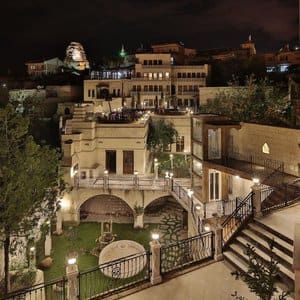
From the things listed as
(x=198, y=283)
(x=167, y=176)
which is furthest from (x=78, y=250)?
(x=198, y=283)

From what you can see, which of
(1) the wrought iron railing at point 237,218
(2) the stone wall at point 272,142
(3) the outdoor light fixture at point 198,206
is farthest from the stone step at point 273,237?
(3) the outdoor light fixture at point 198,206

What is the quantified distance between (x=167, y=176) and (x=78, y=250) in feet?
25.0

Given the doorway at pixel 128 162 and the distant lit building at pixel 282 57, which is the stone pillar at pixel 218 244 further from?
the distant lit building at pixel 282 57

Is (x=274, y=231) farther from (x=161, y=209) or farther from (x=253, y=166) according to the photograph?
(x=161, y=209)

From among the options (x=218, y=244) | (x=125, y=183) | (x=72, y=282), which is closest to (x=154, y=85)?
(x=125, y=183)

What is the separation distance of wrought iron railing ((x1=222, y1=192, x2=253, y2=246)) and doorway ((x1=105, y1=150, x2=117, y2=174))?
Answer: 1651 centimetres

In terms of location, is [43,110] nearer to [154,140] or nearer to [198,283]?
[154,140]

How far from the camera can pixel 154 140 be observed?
31.5m

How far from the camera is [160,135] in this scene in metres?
31.6

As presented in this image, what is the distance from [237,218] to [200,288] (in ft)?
11.4

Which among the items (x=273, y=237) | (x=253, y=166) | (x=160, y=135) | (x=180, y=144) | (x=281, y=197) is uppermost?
(x=160, y=135)

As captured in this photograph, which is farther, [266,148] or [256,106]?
[256,106]

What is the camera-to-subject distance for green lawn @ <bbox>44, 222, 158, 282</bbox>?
1949 centimetres

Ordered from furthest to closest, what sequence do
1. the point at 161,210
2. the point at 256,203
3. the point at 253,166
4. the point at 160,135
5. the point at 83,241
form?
the point at 160,135 → the point at 161,210 → the point at 83,241 → the point at 253,166 → the point at 256,203
